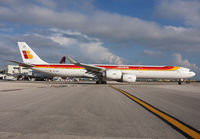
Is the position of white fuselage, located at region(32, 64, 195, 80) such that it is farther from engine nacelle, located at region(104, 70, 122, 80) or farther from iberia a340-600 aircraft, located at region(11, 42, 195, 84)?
engine nacelle, located at region(104, 70, 122, 80)

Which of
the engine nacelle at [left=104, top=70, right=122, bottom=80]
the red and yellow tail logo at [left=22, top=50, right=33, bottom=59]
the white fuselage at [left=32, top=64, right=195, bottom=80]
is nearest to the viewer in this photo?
the engine nacelle at [left=104, top=70, right=122, bottom=80]

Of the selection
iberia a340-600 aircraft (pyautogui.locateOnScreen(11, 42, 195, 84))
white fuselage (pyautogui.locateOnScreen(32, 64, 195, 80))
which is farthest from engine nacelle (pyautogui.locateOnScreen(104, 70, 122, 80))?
white fuselage (pyautogui.locateOnScreen(32, 64, 195, 80))

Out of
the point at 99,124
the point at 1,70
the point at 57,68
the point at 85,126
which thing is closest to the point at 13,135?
the point at 85,126

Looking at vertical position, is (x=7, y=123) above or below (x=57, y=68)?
below

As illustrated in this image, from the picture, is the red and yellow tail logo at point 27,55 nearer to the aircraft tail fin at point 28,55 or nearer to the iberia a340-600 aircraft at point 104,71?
the aircraft tail fin at point 28,55

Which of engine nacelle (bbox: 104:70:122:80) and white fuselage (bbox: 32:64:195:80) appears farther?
white fuselage (bbox: 32:64:195:80)

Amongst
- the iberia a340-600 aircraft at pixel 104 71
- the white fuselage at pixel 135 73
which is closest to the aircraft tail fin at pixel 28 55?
the iberia a340-600 aircraft at pixel 104 71

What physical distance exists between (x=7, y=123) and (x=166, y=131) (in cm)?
308

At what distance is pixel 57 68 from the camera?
2972cm

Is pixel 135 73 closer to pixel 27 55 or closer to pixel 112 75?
pixel 112 75

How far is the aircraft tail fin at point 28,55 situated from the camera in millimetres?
31469

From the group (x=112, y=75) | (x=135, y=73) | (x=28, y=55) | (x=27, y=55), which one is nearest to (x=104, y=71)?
(x=112, y=75)

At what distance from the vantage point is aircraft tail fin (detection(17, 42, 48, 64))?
31.5 metres

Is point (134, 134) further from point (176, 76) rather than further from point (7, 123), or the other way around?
point (176, 76)
